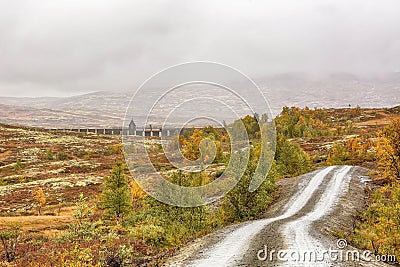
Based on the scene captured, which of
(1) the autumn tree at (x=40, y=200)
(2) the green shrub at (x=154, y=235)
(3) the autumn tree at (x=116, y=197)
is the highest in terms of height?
(2) the green shrub at (x=154, y=235)

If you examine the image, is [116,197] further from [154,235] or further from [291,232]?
[291,232]

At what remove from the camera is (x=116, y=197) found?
4125 cm

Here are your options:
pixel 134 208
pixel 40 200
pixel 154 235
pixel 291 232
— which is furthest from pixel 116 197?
pixel 291 232

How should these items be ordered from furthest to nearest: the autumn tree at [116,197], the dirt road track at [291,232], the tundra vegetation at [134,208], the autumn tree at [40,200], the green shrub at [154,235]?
the autumn tree at [40,200] → the autumn tree at [116,197] → the green shrub at [154,235] → the tundra vegetation at [134,208] → the dirt road track at [291,232]

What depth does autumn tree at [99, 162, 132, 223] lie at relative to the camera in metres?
40.9

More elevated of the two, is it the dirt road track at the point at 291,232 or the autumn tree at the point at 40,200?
the dirt road track at the point at 291,232

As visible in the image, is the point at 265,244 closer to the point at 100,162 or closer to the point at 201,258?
the point at 201,258

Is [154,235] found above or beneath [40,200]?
above

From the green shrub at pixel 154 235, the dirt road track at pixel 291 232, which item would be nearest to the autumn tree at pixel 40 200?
the dirt road track at pixel 291 232

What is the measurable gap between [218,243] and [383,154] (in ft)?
103

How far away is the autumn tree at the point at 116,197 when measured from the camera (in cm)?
4094

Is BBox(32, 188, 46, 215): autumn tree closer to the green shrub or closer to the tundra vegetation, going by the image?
the tundra vegetation

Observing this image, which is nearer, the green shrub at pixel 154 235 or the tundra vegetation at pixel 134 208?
the tundra vegetation at pixel 134 208

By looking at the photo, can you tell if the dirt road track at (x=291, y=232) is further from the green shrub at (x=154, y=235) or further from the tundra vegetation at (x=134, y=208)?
the green shrub at (x=154, y=235)
